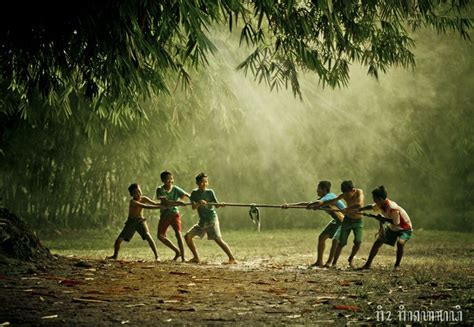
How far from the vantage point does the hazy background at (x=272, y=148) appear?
1341cm

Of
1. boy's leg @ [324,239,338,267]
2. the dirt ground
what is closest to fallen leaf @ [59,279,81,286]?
the dirt ground

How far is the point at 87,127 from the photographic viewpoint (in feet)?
34.2

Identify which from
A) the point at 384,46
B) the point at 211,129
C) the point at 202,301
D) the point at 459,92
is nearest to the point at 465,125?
the point at 459,92

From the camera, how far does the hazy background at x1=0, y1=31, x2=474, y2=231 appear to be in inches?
528

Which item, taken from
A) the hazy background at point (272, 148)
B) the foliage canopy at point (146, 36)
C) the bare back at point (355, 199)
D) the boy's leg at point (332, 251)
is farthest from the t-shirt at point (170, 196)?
the hazy background at point (272, 148)

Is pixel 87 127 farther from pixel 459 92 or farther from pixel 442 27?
pixel 459 92

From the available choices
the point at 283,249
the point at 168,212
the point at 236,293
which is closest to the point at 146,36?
the point at 236,293

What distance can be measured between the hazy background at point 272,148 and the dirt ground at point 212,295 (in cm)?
572

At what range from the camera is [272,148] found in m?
18.6

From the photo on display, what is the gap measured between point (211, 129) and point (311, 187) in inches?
139

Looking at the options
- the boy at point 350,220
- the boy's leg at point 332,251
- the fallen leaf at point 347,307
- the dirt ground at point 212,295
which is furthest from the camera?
the boy's leg at point 332,251

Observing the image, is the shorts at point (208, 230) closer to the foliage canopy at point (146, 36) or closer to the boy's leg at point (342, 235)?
the boy's leg at point (342, 235)

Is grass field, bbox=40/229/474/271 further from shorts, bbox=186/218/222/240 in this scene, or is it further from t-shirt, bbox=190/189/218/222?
t-shirt, bbox=190/189/218/222

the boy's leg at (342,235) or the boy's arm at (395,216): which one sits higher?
the boy's arm at (395,216)
